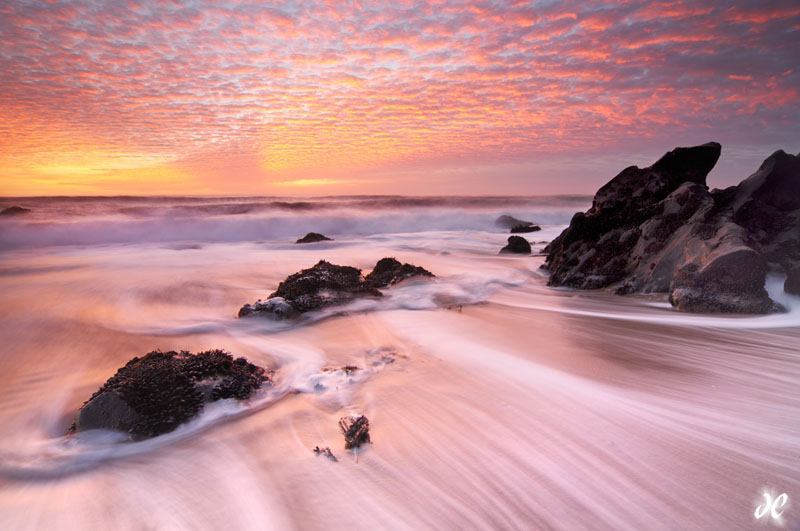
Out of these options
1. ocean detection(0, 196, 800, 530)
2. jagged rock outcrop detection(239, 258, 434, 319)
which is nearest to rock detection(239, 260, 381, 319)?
jagged rock outcrop detection(239, 258, 434, 319)

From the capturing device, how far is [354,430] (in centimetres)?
244

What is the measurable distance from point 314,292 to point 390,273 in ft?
6.69

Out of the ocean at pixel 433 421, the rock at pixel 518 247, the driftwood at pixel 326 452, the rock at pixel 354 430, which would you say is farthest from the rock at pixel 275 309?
the rock at pixel 518 247

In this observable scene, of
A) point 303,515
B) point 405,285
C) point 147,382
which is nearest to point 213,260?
point 405,285

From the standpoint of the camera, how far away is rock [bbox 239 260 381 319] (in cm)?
519

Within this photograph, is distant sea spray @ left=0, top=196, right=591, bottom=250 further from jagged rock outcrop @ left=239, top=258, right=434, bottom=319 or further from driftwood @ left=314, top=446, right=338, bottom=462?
driftwood @ left=314, top=446, right=338, bottom=462

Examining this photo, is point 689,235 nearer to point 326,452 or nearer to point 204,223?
point 326,452

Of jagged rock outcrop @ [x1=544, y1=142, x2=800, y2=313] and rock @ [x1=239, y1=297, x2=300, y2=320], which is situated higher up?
jagged rock outcrop @ [x1=544, y1=142, x2=800, y2=313]

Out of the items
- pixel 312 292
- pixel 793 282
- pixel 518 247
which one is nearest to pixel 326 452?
pixel 312 292

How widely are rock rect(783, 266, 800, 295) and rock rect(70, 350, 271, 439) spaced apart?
604 centimetres

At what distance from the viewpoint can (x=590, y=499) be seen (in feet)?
6.25

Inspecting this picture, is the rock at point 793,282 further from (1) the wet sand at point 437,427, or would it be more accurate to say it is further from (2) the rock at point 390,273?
(2) the rock at point 390,273

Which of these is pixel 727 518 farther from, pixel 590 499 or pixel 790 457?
pixel 790 457

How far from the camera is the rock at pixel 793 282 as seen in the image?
483cm
